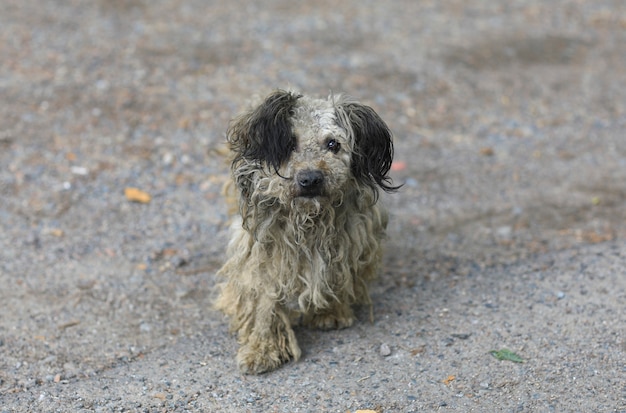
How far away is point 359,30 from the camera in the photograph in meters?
9.98

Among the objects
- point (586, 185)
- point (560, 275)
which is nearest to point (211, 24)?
point (586, 185)

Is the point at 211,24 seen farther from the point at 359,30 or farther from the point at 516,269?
the point at 516,269

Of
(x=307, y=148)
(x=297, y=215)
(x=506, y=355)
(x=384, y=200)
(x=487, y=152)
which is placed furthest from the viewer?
(x=487, y=152)

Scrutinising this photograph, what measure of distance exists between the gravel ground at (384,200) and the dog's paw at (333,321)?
0.27 ft

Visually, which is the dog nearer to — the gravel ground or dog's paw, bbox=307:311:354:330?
dog's paw, bbox=307:311:354:330

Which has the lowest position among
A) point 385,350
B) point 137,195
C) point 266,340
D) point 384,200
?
point 385,350

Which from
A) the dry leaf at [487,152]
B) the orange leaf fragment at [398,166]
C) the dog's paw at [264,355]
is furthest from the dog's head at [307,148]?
the dry leaf at [487,152]

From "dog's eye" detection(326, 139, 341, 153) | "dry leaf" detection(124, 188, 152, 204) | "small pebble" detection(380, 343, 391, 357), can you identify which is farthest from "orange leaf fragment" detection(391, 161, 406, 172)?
"dog's eye" detection(326, 139, 341, 153)

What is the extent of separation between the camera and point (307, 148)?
4199 mm

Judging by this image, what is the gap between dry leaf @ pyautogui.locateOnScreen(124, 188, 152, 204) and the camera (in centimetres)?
672

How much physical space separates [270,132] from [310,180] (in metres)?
0.34

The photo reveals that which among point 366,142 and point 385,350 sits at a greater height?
point 366,142

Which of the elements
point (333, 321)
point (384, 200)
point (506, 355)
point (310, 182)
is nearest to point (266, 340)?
point (333, 321)

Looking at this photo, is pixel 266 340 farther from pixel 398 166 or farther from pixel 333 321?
pixel 398 166
